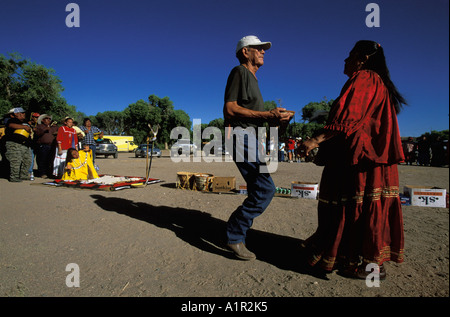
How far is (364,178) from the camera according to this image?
2.04 meters

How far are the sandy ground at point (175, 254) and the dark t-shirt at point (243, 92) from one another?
4.63 feet

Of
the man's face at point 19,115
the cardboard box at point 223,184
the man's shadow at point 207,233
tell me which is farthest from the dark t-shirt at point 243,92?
the man's face at point 19,115

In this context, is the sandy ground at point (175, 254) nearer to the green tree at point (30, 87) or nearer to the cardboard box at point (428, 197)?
the cardboard box at point (428, 197)

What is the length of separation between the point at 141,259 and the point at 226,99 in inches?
73.0

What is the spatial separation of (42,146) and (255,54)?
9446mm

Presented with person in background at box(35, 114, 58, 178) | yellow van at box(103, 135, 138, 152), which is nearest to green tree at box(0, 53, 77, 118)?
yellow van at box(103, 135, 138, 152)

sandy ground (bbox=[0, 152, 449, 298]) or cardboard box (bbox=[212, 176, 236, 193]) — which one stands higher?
cardboard box (bbox=[212, 176, 236, 193])

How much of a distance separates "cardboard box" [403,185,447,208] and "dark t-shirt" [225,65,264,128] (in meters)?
4.42

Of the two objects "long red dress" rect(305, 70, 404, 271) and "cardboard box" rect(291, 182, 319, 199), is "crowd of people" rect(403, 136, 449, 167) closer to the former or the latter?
"cardboard box" rect(291, 182, 319, 199)

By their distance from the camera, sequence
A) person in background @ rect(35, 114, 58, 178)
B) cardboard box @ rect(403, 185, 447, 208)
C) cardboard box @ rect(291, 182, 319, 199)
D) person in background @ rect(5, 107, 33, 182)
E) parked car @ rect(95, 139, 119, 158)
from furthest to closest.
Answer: parked car @ rect(95, 139, 119, 158) < person in background @ rect(35, 114, 58, 178) < person in background @ rect(5, 107, 33, 182) < cardboard box @ rect(291, 182, 319, 199) < cardboard box @ rect(403, 185, 447, 208)

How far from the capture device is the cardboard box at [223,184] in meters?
6.15

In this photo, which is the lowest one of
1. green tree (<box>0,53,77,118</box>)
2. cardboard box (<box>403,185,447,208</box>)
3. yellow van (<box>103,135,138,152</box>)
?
cardboard box (<box>403,185,447,208</box>)

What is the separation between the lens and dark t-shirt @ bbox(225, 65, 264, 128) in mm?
2338
